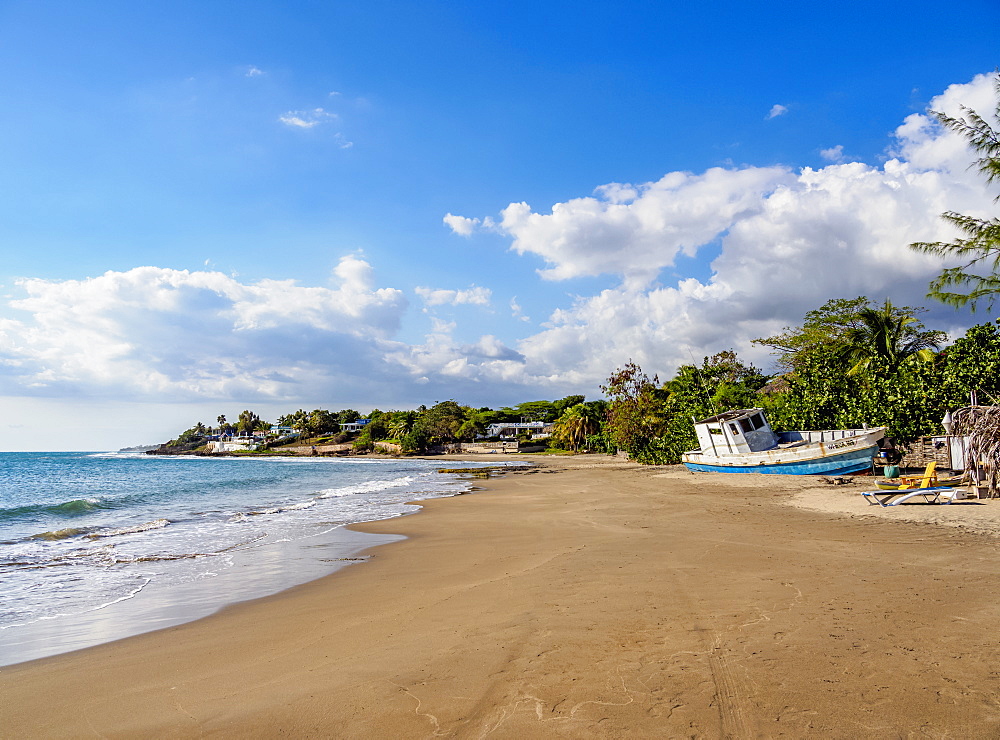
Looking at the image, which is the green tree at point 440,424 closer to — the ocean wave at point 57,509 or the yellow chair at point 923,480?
the ocean wave at point 57,509

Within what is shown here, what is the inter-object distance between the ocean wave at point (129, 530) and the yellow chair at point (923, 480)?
20.4m

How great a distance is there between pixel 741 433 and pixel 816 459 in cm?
422

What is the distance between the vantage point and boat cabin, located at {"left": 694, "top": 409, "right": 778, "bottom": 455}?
83.1 feet

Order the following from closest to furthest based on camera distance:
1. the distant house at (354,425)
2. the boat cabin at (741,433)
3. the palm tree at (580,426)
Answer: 1. the boat cabin at (741,433)
2. the palm tree at (580,426)
3. the distant house at (354,425)

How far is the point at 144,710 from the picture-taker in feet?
14.6

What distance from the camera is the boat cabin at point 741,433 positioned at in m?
25.3

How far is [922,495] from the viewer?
41.9 ft

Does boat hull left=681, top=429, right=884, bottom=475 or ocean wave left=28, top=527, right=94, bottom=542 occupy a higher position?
boat hull left=681, top=429, right=884, bottom=475

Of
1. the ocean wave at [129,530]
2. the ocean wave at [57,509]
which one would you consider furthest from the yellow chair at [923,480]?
the ocean wave at [57,509]

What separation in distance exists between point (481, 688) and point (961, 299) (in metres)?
23.9

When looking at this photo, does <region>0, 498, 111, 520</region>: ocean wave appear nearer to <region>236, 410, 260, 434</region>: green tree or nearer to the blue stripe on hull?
the blue stripe on hull

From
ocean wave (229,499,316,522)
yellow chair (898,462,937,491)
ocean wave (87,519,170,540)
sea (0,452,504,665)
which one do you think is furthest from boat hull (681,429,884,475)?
ocean wave (87,519,170,540)

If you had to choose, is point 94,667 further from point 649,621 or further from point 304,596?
point 649,621

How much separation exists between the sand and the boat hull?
11.7 meters
